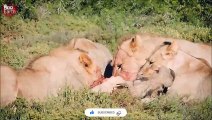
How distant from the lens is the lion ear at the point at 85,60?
4543 mm

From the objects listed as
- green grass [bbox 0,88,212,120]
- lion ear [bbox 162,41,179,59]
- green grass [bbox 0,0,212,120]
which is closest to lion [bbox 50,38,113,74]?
green grass [bbox 0,0,212,120]

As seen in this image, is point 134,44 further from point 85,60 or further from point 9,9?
point 9,9

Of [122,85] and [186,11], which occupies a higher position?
[186,11]

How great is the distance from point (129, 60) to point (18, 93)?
3.12ft

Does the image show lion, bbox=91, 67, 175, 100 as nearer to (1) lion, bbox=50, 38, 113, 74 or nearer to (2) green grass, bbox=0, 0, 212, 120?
(2) green grass, bbox=0, 0, 212, 120

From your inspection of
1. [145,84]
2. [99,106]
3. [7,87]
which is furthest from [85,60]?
[7,87]

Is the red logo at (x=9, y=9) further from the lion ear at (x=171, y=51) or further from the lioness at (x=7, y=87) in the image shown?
the lion ear at (x=171, y=51)

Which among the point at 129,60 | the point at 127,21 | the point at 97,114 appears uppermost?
the point at 127,21

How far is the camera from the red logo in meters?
4.50

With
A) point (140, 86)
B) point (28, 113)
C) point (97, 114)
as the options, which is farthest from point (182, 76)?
point (28, 113)

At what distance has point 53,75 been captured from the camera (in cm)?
448

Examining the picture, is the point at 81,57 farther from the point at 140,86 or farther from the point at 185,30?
the point at 185,30

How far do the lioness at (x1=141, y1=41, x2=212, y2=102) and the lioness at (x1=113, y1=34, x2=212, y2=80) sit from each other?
8 centimetres

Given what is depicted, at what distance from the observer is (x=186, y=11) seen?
4641 mm
